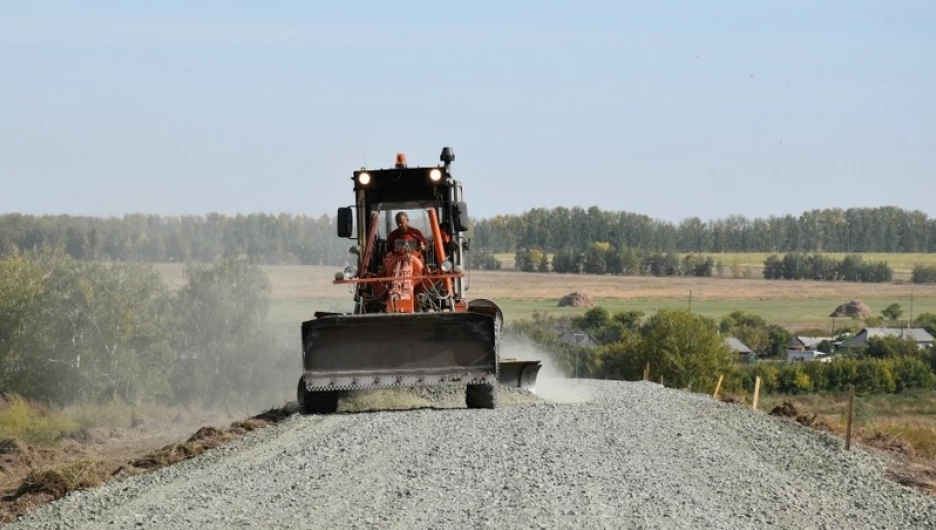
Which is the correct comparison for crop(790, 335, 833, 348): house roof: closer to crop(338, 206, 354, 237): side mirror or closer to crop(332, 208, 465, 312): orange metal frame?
crop(332, 208, 465, 312): orange metal frame

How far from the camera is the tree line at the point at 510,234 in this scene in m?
72.1

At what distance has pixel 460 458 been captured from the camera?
1466 cm

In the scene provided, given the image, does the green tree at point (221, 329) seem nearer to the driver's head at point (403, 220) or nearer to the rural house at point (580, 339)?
the rural house at point (580, 339)

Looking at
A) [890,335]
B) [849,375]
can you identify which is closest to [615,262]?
[890,335]

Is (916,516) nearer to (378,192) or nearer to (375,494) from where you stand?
(375,494)

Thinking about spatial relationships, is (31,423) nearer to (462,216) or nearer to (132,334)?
(132,334)

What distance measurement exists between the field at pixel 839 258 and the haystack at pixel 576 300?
26.9 m

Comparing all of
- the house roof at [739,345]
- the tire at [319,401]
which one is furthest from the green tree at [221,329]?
the house roof at [739,345]

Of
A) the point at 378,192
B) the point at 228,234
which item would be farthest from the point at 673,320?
the point at 378,192

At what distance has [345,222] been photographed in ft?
64.4

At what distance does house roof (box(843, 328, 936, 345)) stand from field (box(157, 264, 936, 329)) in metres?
5.25

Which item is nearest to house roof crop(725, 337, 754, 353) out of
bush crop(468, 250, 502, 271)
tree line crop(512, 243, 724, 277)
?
tree line crop(512, 243, 724, 277)

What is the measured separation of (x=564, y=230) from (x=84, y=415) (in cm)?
9644

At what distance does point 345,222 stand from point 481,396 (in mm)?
3068
